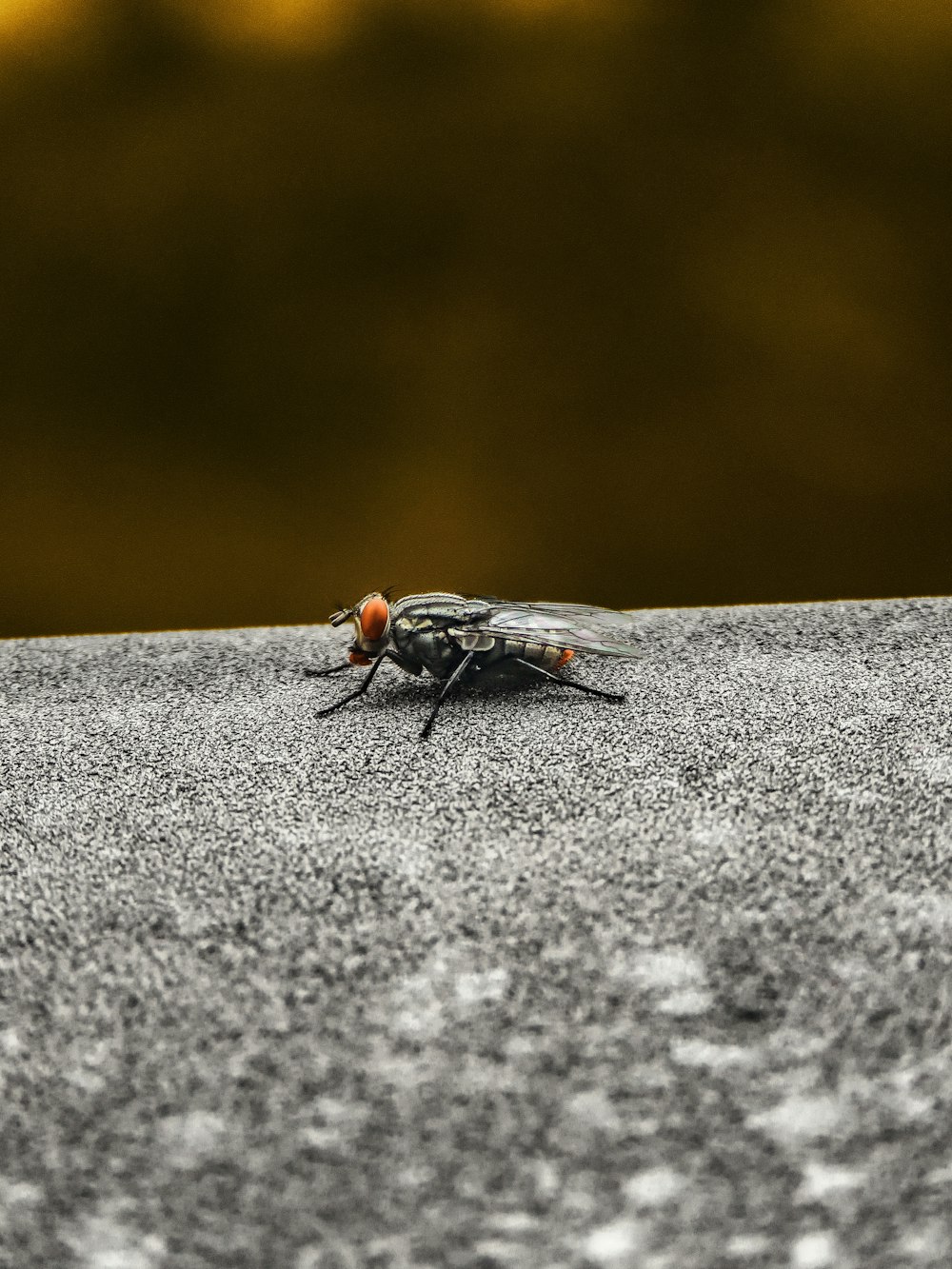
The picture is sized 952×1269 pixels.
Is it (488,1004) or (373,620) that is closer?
(488,1004)

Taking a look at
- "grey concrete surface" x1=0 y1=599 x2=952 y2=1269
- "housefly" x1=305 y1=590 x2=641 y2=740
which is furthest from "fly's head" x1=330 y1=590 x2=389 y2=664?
"grey concrete surface" x1=0 y1=599 x2=952 y2=1269

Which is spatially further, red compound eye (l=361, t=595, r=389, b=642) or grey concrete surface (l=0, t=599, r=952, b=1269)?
red compound eye (l=361, t=595, r=389, b=642)

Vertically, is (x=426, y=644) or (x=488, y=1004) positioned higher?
(x=426, y=644)

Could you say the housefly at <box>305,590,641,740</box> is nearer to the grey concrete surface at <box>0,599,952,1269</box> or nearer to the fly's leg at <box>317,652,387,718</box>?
the fly's leg at <box>317,652,387,718</box>

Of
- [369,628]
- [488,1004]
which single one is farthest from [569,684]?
[488,1004]

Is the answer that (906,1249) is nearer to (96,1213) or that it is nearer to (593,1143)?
(593,1143)

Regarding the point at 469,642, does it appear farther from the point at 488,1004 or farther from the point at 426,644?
the point at 488,1004

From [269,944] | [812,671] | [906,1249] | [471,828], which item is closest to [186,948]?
[269,944]
